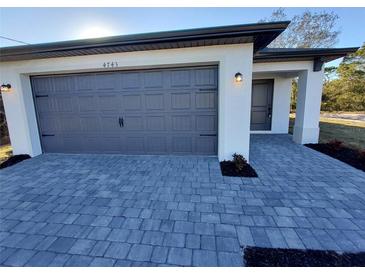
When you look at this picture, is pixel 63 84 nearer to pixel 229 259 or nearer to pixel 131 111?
pixel 131 111

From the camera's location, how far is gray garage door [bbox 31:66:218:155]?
15.6 feet

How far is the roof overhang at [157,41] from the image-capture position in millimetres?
3443

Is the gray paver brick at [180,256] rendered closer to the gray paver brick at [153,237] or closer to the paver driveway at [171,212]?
the paver driveway at [171,212]

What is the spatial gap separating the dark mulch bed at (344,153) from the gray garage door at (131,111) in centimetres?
335

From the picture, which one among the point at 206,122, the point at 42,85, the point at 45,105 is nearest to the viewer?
the point at 206,122

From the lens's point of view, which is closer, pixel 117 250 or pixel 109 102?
pixel 117 250

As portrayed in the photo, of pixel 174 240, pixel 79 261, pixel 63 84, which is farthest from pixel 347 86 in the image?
pixel 79 261

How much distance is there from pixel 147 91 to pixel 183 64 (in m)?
1.22

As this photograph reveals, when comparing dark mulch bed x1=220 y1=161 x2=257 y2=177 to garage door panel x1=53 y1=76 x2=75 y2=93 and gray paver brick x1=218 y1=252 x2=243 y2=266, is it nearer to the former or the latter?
gray paver brick x1=218 y1=252 x2=243 y2=266

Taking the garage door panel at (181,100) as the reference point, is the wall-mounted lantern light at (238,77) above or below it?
above

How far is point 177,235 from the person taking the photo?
219cm

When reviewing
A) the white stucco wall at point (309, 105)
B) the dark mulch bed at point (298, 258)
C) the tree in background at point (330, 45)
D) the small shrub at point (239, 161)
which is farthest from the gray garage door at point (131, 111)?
the tree in background at point (330, 45)

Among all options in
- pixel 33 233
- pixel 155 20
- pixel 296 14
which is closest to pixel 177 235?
pixel 33 233

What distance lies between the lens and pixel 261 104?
7930 millimetres
